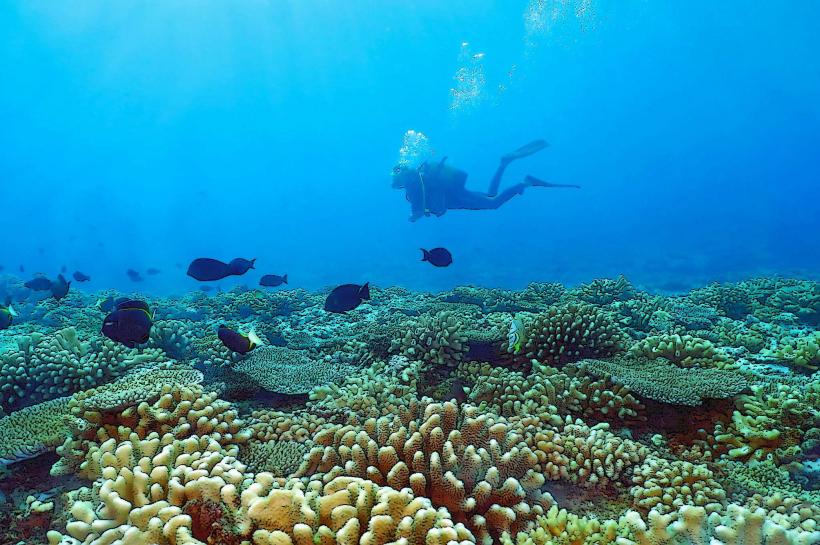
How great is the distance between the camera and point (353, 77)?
127062 mm

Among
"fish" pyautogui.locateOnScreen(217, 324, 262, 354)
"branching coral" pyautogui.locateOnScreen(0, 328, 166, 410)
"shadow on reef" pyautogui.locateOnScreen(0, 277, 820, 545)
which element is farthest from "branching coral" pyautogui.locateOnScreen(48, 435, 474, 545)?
"branching coral" pyautogui.locateOnScreen(0, 328, 166, 410)

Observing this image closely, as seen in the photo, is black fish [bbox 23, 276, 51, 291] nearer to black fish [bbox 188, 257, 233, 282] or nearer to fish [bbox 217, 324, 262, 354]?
black fish [bbox 188, 257, 233, 282]

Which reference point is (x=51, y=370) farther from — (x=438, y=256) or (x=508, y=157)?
(x=508, y=157)

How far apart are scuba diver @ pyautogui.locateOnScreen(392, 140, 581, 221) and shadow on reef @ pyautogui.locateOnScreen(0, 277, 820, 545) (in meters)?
9.19

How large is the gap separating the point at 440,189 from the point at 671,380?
12.4 m

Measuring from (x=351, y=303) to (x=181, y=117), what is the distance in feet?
482

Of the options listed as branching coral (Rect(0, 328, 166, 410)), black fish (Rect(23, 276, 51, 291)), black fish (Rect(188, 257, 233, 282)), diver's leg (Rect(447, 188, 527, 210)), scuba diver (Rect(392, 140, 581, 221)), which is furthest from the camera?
diver's leg (Rect(447, 188, 527, 210))

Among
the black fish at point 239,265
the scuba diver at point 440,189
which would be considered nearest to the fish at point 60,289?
the black fish at point 239,265

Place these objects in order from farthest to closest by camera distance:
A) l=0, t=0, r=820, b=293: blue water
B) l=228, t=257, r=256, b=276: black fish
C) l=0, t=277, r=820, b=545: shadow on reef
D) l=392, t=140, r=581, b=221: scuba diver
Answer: l=0, t=0, r=820, b=293: blue water → l=392, t=140, r=581, b=221: scuba diver → l=228, t=257, r=256, b=276: black fish → l=0, t=277, r=820, b=545: shadow on reef

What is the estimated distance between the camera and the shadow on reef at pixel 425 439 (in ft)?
7.72

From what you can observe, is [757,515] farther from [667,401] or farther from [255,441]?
[255,441]

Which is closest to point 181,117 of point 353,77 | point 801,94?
point 353,77

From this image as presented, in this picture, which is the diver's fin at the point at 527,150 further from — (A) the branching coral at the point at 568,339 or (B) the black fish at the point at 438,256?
(A) the branching coral at the point at 568,339

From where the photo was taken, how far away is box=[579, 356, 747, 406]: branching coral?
434 cm
